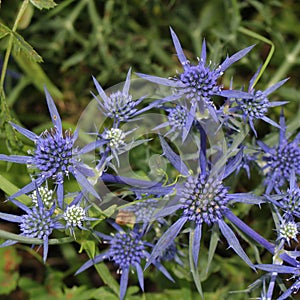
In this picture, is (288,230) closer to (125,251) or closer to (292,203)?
(292,203)

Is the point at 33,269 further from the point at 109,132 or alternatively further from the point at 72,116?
the point at 109,132

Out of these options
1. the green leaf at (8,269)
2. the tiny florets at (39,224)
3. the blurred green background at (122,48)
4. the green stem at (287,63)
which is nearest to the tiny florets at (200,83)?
the tiny florets at (39,224)

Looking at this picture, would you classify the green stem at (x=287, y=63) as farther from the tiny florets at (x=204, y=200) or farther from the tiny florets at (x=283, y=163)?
the tiny florets at (x=204, y=200)

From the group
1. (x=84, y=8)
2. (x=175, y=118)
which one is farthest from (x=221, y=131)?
(x=84, y=8)

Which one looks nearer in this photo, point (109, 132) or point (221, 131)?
point (109, 132)

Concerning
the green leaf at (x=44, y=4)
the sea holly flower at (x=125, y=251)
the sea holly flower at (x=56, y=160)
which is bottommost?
the sea holly flower at (x=125, y=251)

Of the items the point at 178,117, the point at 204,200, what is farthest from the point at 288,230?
the point at 178,117
